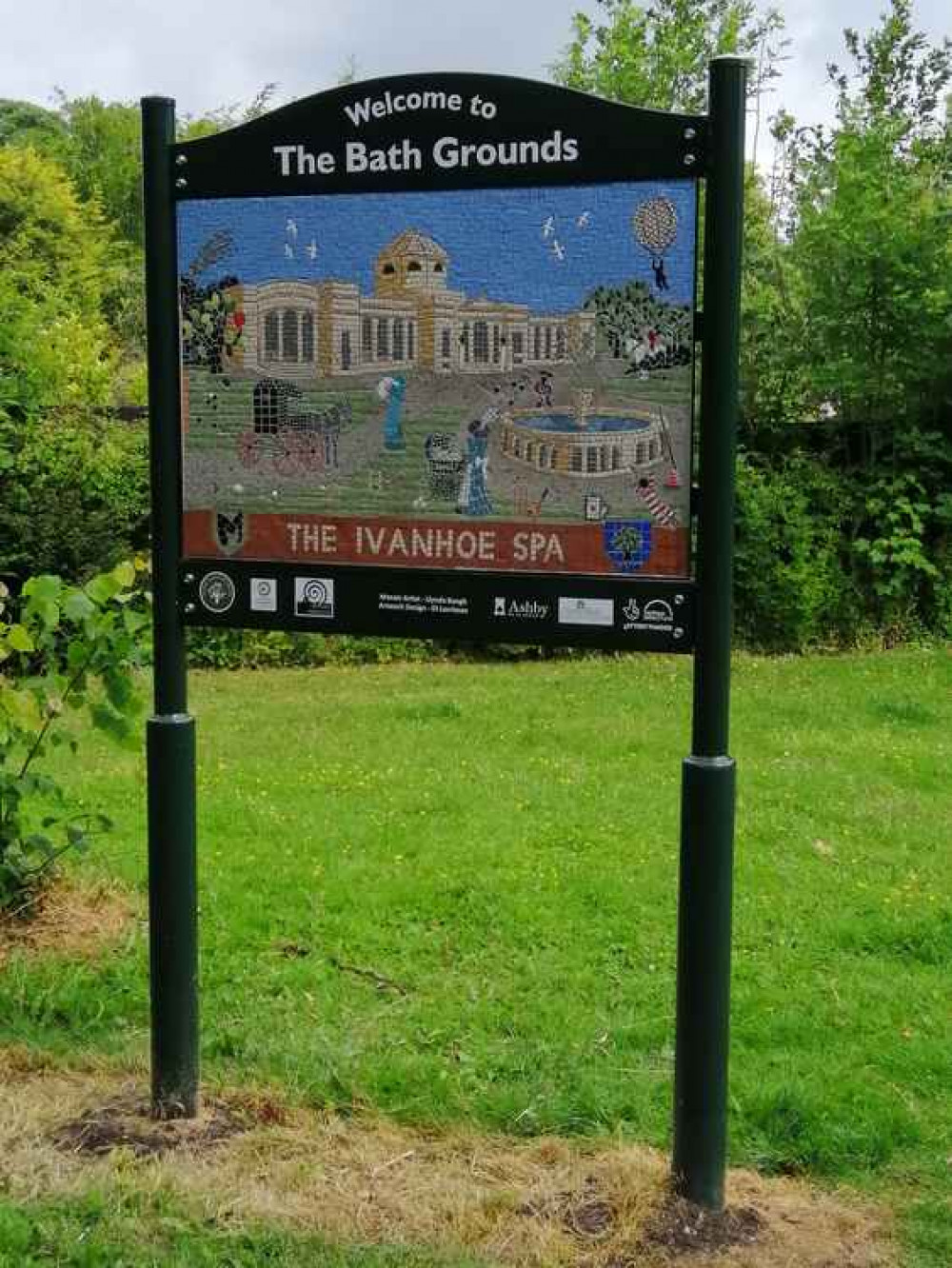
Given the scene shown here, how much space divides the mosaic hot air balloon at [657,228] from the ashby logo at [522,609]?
A: 2.37ft

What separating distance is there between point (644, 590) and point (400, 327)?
2.68 ft

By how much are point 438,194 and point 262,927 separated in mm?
2852

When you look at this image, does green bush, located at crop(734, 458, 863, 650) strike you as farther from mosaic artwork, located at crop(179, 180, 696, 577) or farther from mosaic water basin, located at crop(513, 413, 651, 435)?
mosaic water basin, located at crop(513, 413, 651, 435)

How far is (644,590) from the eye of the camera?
3312mm

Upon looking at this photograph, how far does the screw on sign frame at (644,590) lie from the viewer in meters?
3.19

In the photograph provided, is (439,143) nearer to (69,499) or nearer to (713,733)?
(713,733)

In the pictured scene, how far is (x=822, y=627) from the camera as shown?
1359 centimetres

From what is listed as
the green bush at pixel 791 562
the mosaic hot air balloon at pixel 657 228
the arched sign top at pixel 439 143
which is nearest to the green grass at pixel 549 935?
the mosaic hot air balloon at pixel 657 228

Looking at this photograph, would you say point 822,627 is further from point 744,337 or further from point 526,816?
point 526,816

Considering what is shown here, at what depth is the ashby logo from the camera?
3.41 meters

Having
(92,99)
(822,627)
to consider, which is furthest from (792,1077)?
(92,99)

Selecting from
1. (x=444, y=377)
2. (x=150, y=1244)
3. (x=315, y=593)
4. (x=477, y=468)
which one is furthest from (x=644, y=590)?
(x=150, y=1244)

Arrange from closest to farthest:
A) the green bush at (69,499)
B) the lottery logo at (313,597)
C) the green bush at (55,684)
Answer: the lottery logo at (313,597)
the green bush at (55,684)
the green bush at (69,499)

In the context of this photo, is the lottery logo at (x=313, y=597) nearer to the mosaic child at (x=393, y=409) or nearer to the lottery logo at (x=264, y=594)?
the lottery logo at (x=264, y=594)
